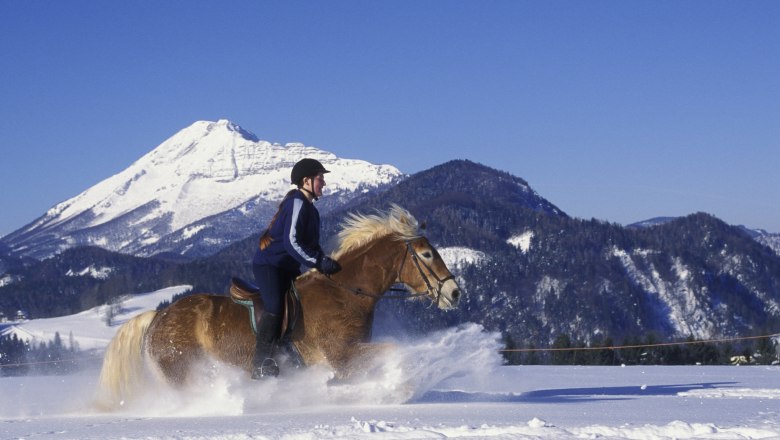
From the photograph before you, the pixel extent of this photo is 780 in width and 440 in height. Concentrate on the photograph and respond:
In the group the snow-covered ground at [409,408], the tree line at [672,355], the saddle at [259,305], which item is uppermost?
the saddle at [259,305]

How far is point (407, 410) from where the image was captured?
10.1 m

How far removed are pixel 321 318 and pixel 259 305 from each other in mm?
691

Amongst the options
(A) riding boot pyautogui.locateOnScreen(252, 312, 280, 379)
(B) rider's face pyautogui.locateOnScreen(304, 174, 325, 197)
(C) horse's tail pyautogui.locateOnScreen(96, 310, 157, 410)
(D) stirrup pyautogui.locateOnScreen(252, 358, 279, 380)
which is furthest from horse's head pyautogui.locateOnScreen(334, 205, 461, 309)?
(C) horse's tail pyautogui.locateOnScreen(96, 310, 157, 410)

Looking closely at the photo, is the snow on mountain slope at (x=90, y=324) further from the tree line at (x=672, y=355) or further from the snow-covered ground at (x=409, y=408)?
the snow-covered ground at (x=409, y=408)

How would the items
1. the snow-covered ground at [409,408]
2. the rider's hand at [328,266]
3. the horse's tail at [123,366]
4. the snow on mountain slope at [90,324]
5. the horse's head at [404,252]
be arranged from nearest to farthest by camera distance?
the snow-covered ground at [409,408]
the rider's hand at [328,266]
the horse's head at [404,252]
the horse's tail at [123,366]
the snow on mountain slope at [90,324]

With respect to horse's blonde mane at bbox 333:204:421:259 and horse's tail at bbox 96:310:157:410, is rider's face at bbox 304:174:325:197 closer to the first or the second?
horse's blonde mane at bbox 333:204:421:259

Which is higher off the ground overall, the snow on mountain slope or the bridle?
the snow on mountain slope

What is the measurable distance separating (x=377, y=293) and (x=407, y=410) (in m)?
1.69

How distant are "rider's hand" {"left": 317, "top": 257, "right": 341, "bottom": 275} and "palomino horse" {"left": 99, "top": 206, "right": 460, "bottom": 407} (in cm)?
37

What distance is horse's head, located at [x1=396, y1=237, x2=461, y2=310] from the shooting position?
36.9 feet

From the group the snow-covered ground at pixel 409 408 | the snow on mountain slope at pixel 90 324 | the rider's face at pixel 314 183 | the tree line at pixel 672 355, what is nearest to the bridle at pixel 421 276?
the snow-covered ground at pixel 409 408

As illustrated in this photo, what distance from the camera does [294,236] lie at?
1078cm

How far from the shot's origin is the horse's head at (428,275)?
11.3 m

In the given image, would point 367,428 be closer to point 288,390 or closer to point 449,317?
point 288,390
